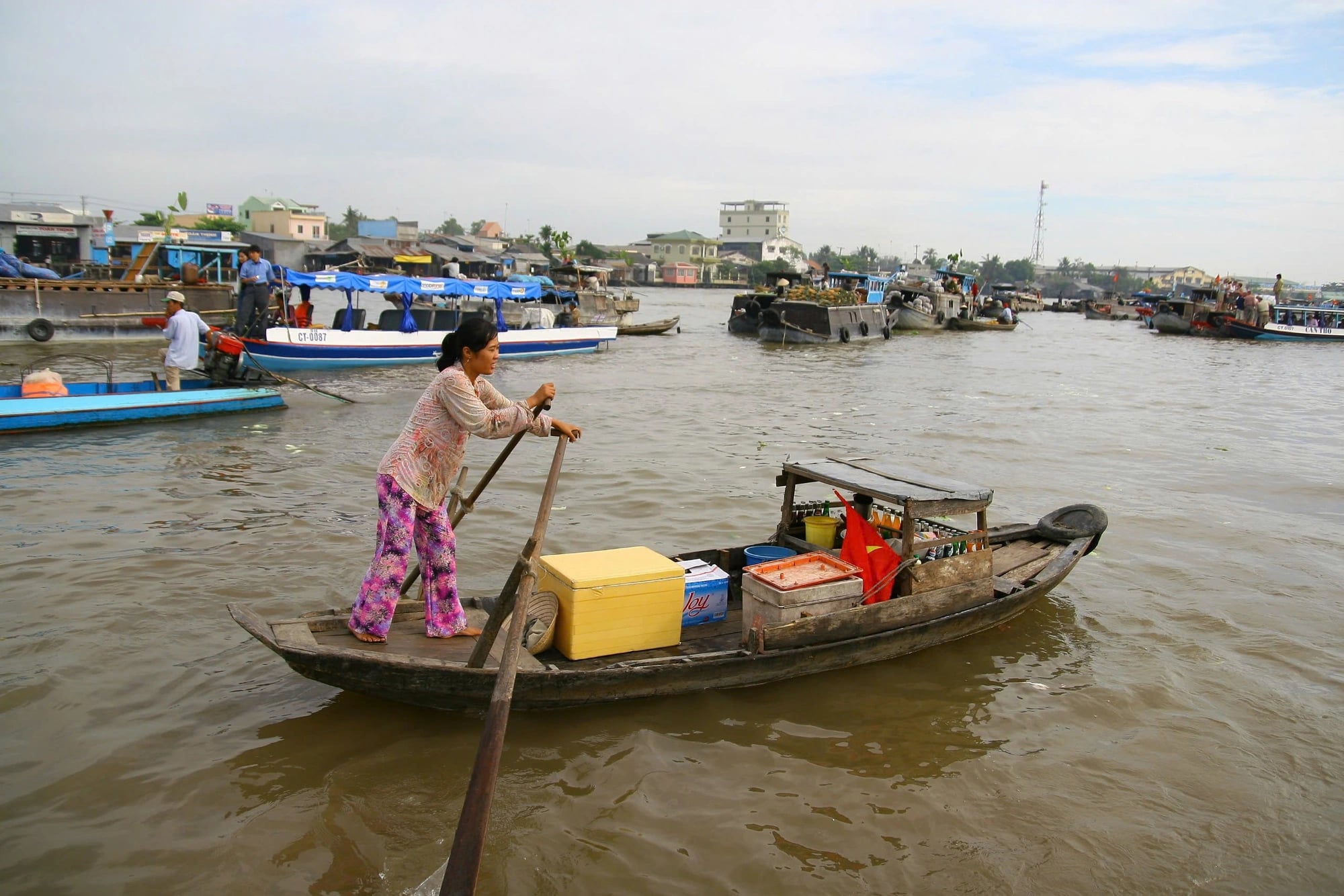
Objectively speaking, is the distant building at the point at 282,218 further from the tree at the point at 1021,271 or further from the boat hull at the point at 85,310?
the tree at the point at 1021,271

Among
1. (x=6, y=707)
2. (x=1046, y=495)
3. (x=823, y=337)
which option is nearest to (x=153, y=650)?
(x=6, y=707)

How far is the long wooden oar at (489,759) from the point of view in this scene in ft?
10.1

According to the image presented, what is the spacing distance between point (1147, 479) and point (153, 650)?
36.4 feet

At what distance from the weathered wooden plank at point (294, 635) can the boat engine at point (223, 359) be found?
9939 mm

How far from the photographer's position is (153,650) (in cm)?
523

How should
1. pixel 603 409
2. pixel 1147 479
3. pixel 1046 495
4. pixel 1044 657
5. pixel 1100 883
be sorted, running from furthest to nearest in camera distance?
1. pixel 603 409
2. pixel 1147 479
3. pixel 1046 495
4. pixel 1044 657
5. pixel 1100 883

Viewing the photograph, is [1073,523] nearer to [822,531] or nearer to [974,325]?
[822,531]

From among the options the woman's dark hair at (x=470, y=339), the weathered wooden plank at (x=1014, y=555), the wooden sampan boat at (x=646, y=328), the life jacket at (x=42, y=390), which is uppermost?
the woman's dark hair at (x=470, y=339)

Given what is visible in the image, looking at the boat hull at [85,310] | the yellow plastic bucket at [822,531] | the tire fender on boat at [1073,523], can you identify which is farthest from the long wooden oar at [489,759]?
the boat hull at [85,310]

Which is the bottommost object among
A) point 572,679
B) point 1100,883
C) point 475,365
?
point 1100,883

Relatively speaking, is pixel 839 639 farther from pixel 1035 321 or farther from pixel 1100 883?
pixel 1035 321

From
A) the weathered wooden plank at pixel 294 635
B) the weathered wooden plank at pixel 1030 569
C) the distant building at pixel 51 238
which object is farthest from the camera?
the distant building at pixel 51 238

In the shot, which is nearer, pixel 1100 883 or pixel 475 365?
pixel 1100 883

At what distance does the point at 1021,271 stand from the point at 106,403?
426 ft
